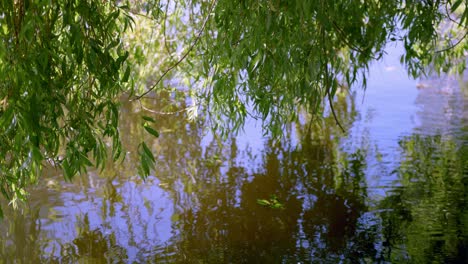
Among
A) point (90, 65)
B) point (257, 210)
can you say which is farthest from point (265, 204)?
point (90, 65)

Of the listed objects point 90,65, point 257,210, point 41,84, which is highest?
point 90,65

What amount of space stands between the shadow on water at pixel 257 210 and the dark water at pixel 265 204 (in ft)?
0.04

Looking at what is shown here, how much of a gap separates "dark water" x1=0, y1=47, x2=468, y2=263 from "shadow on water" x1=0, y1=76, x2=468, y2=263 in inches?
0.4

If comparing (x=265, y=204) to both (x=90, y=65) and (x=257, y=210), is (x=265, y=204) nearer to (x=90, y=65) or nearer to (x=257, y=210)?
(x=257, y=210)

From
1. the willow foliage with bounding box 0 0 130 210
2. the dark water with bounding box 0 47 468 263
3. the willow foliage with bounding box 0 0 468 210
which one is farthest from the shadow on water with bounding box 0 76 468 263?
the willow foliage with bounding box 0 0 130 210

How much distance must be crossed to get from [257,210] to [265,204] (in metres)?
0.20

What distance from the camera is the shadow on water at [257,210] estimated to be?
15.5ft

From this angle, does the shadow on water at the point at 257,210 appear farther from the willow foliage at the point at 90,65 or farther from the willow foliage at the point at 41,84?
the willow foliage at the point at 41,84

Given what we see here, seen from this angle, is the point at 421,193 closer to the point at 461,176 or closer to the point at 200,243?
the point at 461,176

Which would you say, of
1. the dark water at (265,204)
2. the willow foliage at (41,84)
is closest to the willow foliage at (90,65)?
the willow foliage at (41,84)

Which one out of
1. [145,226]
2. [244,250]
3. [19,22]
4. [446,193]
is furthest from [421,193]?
[19,22]

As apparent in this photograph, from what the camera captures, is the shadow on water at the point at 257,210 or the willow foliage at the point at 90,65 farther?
the shadow on water at the point at 257,210

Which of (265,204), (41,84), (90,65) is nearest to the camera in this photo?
(41,84)

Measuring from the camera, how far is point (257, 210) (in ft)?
19.0
